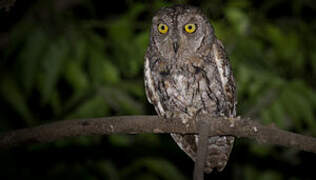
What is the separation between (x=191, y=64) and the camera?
2570 mm

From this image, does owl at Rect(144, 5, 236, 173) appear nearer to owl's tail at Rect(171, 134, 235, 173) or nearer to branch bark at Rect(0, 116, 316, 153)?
owl's tail at Rect(171, 134, 235, 173)

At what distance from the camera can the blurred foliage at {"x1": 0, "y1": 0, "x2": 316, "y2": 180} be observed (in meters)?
3.22

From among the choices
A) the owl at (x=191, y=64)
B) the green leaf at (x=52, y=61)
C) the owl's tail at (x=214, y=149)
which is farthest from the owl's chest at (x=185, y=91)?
the green leaf at (x=52, y=61)

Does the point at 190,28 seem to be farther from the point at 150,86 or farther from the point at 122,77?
the point at 122,77

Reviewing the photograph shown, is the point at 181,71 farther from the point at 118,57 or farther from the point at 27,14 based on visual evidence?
the point at 27,14

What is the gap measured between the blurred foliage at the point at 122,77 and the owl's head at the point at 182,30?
40 centimetres

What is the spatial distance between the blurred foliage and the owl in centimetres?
43

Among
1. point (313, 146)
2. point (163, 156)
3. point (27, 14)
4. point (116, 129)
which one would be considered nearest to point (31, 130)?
point (116, 129)

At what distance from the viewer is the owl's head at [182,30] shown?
2.53 m

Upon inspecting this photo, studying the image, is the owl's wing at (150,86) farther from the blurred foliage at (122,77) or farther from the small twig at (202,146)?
the small twig at (202,146)

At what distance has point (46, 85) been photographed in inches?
122

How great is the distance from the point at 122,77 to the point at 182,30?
1520mm

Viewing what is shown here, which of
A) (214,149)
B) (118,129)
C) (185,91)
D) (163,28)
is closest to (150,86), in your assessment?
(185,91)

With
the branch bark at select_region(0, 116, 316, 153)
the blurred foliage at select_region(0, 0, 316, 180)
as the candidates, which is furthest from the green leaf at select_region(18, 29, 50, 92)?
the branch bark at select_region(0, 116, 316, 153)
